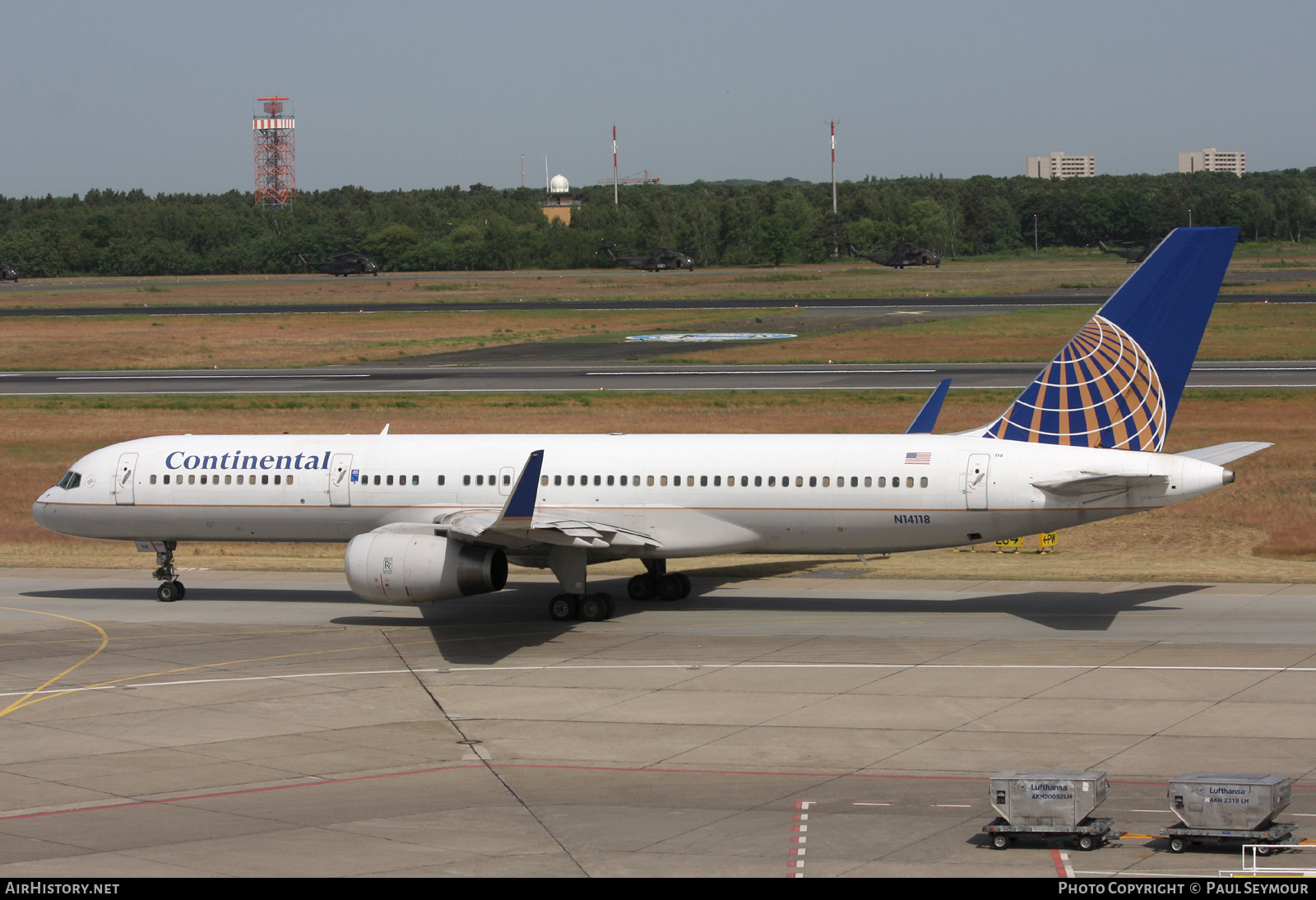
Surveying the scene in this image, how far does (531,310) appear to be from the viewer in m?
125

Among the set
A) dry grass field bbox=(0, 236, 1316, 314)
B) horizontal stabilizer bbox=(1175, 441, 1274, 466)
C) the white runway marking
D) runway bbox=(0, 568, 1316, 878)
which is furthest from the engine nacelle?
dry grass field bbox=(0, 236, 1316, 314)

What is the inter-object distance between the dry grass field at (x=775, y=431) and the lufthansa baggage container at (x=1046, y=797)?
2100cm

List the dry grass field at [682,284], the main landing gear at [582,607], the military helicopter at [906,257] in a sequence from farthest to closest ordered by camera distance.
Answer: the military helicopter at [906,257] → the dry grass field at [682,284] → the main landing gear at [582,607]

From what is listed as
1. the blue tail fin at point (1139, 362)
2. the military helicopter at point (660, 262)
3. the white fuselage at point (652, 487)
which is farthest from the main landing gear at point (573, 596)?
the military helicopter at point (660, 262)

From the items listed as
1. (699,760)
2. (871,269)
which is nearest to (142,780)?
(699,760)

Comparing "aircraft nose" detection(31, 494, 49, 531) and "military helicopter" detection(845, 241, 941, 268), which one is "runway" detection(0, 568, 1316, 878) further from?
"military helicopter" detection(845, 241, 941, 268)

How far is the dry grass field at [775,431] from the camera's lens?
129 feet

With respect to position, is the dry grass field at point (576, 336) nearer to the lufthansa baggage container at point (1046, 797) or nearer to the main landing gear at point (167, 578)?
the main landing gear at point (167, 578)

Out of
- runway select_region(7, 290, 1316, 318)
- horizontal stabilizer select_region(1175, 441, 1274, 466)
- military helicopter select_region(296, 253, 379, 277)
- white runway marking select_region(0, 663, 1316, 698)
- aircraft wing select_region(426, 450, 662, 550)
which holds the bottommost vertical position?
white runway marking select_region(0, 663, 1316, 698)

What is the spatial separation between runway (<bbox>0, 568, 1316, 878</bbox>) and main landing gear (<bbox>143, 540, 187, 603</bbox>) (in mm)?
502

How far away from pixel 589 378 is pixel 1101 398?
48145 millimetres

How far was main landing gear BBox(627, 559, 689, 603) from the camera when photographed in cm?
3575

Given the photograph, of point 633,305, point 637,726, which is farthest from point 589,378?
point 637,726

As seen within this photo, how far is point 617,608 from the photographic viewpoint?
115 feet
